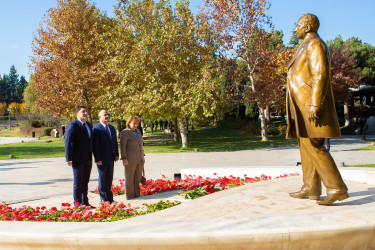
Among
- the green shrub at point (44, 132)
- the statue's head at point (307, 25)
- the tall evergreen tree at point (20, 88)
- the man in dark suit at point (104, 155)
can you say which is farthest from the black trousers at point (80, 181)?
the tall evergreen tree at point (20, 88)

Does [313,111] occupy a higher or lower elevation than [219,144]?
higher

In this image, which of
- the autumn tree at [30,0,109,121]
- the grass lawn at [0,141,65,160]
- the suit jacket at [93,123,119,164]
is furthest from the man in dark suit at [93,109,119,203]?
the autumn tree at [30,0,109,121]

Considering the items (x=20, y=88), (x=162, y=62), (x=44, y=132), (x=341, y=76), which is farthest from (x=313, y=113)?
(x=20, y=88)

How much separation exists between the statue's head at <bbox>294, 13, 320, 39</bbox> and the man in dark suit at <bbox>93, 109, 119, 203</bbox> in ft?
12.8

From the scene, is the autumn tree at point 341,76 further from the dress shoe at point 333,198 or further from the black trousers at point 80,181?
the dress shoe at point 333,198

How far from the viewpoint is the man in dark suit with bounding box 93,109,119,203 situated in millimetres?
6500

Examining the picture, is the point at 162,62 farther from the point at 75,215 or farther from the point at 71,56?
the point at 75,215

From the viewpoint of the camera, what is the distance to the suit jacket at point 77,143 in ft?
20.5

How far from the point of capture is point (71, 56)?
25.1m

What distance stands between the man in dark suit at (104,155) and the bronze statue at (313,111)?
11.4 feet

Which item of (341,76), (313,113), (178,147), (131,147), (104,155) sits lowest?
(178,147)

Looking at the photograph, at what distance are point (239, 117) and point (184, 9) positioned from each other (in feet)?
75.1

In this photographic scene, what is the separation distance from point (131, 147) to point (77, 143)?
1159 mm

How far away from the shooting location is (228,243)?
100 inches
